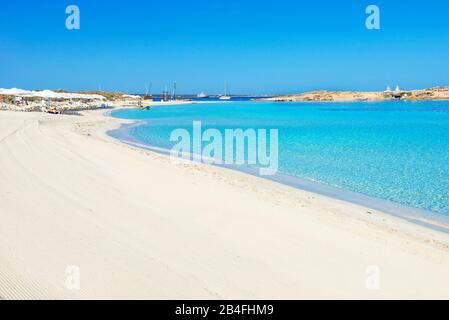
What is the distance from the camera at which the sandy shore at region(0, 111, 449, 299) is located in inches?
190

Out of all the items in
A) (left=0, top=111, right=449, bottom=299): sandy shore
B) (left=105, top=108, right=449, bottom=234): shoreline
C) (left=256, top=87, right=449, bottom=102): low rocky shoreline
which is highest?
(left=256, top=87, right=449, bottom=102): low rocky shoreline

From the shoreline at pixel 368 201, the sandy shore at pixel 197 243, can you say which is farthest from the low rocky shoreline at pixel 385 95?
the sandy shore at pixel 197 243

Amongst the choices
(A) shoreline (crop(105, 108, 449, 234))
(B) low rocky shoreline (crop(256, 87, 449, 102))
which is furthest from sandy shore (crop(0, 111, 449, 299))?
(B) low rocky shoreline (crop(256, 87, 449, 102))

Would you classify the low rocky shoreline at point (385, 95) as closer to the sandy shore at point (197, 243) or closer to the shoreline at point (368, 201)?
the shoreline at point (368, 201)

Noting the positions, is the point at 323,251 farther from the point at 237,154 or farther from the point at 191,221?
the point at 237,154

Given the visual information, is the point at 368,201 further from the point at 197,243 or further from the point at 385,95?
the point at 385,95

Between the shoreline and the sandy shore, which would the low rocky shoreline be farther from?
the sandy shore

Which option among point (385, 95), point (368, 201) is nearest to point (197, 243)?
point (368, 201)

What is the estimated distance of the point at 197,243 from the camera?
6246 millimetres

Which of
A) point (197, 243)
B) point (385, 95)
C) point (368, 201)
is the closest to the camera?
point (197, 243)

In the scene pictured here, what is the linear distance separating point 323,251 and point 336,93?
166984mm

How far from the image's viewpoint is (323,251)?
615 centimetres

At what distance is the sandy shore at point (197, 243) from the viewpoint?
15.8 feet
